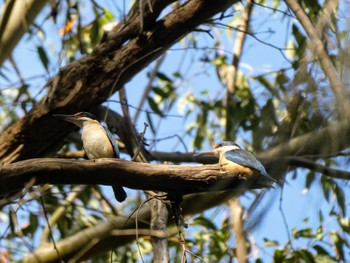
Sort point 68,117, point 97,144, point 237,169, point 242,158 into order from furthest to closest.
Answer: point 97,144
point 68,117
point 242,158
point 237,169

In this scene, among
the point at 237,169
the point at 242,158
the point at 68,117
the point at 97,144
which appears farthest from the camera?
the point at 97,144

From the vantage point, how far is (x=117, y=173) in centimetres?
318

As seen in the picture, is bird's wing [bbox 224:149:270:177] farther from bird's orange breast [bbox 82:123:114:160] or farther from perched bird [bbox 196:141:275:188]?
bird's orange breast [bbox 82:123:114:160]

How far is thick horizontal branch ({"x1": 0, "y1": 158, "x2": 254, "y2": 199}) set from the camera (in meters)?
3.15

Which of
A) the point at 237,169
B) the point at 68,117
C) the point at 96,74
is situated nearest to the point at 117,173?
the point at 237,169

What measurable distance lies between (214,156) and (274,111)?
2643mm

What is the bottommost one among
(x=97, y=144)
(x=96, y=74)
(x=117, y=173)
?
(x=117, y=173)

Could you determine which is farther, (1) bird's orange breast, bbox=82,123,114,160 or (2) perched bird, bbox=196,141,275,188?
(1) bird's orange breast, bbox=82,123,114,160

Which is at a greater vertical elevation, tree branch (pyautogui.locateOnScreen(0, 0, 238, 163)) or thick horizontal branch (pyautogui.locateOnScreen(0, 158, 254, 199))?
tree branch (pyautogui.locateOnScreen(0, 0, 238, 163))

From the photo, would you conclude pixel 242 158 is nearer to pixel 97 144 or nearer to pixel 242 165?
pixel 242 165

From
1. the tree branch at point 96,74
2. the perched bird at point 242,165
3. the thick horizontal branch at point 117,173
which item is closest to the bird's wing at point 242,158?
the perched bird at point 242,165

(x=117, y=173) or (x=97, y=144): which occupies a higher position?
(x=97, y=144)

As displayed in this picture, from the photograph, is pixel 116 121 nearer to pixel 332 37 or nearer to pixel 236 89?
pixel 236 89

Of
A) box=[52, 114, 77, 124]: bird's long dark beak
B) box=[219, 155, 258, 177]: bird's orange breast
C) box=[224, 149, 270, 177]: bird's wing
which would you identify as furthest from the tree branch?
box=[219, 155, 258, 177]: bird's orange breast
